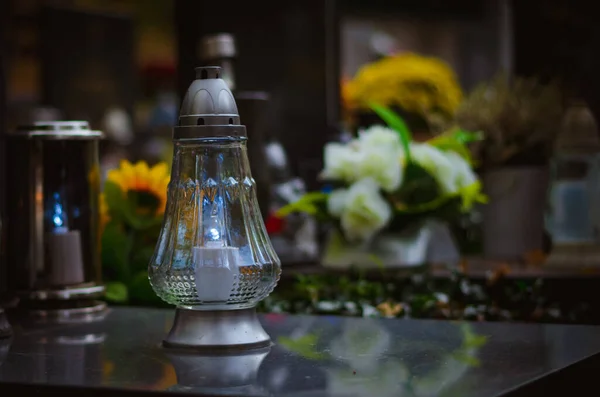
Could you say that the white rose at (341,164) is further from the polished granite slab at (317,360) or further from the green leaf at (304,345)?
the green leaf at (304,345)

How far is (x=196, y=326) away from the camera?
1.06 meters

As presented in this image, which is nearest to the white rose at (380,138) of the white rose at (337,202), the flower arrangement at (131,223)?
the white rose at (337,202)

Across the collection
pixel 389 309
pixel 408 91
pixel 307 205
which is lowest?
pixel 389 309

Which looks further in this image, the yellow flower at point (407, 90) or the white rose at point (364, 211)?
the yellow flower at point (407, 90)

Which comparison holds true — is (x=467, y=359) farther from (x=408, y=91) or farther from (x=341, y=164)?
(x=408, y=91)

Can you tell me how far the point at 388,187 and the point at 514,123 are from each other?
518mm

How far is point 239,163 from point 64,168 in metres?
0.43

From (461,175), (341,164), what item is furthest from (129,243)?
(461,175)

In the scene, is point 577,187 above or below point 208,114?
below

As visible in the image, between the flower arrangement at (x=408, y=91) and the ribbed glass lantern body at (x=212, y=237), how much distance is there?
1.50 metres

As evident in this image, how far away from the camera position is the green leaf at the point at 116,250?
5.23ft

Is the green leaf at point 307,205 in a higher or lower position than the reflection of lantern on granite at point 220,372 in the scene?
higher

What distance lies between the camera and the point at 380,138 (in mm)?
1996

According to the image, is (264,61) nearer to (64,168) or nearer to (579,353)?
(64,168)
